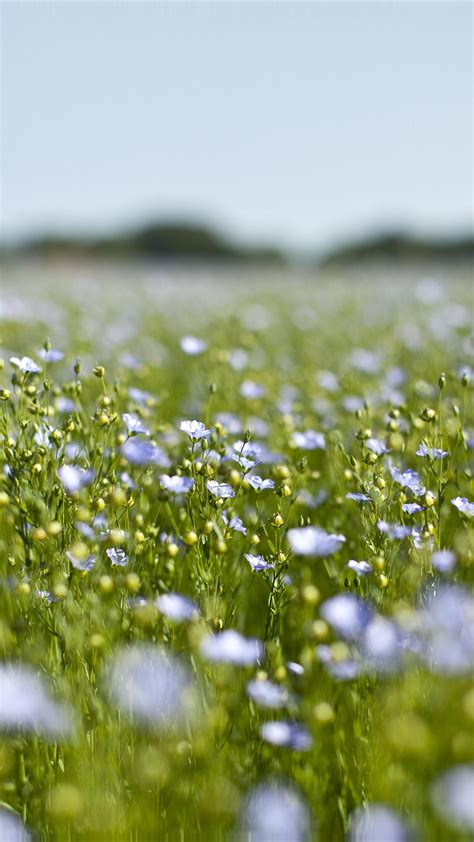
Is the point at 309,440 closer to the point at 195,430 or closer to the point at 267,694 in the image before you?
the point at 195,430

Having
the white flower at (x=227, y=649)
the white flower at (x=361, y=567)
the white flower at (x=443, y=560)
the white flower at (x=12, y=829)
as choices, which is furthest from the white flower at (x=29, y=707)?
the white flower at (x=443, y=560)

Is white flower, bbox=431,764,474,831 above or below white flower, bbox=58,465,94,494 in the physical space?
above

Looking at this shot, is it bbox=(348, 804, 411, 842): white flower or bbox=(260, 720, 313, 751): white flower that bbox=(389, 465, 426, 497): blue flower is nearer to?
bbox=(260, 720, 313, 751): white flower

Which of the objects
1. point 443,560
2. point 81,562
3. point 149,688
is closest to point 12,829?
point 149,688

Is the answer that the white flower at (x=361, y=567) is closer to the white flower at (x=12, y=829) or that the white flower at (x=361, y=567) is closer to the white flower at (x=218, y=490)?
the white flower at (x=218, y=490)

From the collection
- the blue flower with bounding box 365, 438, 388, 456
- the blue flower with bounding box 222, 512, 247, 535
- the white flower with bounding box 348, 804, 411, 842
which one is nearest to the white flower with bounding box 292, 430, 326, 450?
the blue flower with bounding box 365, 438, 388, 456

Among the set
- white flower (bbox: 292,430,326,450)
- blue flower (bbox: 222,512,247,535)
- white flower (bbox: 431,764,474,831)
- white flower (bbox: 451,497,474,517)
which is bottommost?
white flower (bbox: 292,430,326,450)

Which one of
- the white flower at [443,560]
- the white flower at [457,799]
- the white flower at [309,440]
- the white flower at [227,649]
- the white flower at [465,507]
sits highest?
the white flower at [457,799]
